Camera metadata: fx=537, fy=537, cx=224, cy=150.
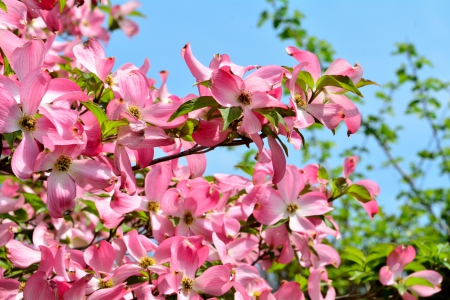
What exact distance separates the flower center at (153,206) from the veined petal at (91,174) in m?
0.29

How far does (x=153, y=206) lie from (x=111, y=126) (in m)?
0.33

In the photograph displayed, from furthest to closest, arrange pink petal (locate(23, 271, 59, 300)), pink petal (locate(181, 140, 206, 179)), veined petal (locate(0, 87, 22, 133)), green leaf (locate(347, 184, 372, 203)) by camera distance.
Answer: green leaf (locate(347, 184, 372, 203)) < pink petal (locate(181, 140, 206, 179)) < pink petal (locate(23, 271, 59, 300)) < veined petal (locate(0, 87, 22, 133))

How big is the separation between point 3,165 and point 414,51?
436cm

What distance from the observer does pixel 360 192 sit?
52.4 inches

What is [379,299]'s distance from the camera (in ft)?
4.92

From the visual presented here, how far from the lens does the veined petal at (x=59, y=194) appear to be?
84cm

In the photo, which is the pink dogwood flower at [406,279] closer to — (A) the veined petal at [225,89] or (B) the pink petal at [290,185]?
(B) the pink petal at [290,185]

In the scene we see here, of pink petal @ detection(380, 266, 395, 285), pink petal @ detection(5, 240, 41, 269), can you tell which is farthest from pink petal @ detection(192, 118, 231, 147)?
pink petal @ detection(380, 266, 395, 285)

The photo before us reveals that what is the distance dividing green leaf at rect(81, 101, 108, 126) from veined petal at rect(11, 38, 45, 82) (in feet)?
0.33

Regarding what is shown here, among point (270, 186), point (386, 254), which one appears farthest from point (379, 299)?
point (270, 186)

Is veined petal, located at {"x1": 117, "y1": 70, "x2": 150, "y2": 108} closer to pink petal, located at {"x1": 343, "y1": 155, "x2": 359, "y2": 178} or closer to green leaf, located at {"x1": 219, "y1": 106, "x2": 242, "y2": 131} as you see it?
green leaf, located at {"x1": 219, "y1": 106, "x2": 242, "y2": 131}

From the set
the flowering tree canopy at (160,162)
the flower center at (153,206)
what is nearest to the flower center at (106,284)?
the flowering tree canopy at (160,162)

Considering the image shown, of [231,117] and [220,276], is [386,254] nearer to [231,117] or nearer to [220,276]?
[220,276]

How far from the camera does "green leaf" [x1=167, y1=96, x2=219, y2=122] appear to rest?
84 cm
